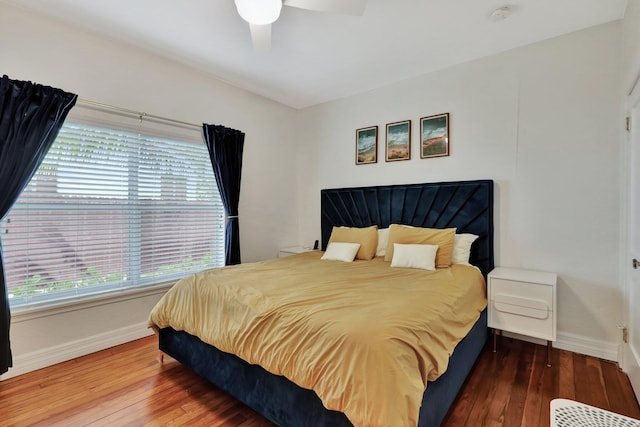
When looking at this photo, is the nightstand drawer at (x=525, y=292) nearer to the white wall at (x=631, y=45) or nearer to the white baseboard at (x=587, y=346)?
the white baseboard at (x=587, y=346)

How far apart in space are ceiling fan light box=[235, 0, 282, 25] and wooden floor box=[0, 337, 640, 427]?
2437 mm

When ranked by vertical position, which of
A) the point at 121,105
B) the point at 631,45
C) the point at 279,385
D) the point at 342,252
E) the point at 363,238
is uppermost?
the point at 631,45

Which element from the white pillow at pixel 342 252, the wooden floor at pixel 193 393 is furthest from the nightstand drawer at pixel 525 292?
the white pillow at pixel 342 252

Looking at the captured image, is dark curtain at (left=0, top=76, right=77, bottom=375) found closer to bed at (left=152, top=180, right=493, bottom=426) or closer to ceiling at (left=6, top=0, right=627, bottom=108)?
ceiling at (left=6, top=0, right=627, bottom=108)

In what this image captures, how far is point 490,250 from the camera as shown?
2896 millimetres

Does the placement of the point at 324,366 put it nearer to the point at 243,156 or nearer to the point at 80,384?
the point at 80,384

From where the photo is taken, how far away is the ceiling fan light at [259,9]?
1.76 meters

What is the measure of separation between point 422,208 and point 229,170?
89.4 inches

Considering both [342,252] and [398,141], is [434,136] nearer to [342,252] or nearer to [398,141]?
[398,141]

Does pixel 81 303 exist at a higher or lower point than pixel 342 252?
lower

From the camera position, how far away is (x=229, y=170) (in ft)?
11.7

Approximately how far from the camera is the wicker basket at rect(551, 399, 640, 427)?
998 millimetres

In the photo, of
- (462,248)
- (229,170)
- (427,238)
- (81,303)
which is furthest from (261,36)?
(81,303)

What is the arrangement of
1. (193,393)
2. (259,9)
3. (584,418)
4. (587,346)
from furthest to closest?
(587,346) < (193,393) < (259,9) < (584,418)
